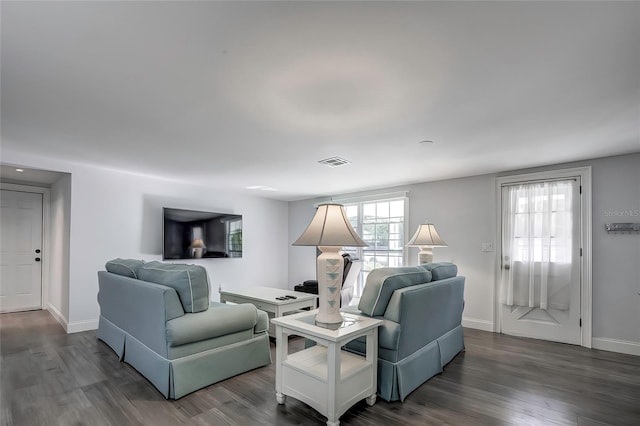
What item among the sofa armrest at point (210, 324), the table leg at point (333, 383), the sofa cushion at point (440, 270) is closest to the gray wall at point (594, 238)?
the sofa cushion at point (440, 270)

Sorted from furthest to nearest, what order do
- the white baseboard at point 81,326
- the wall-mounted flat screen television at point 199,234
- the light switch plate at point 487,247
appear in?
the wall-mounted flat screen television at point 199,234, the light switch plate at point 487,247, the white baseboard at point 81,326

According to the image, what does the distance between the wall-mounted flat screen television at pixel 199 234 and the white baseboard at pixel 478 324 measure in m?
4.12

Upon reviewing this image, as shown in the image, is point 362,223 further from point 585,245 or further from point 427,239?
point 585,245

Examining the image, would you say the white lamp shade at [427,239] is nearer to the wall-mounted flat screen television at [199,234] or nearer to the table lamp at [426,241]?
the table lamp at [426,241]

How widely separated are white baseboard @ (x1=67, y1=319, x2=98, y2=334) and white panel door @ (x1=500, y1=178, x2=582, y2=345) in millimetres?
5522

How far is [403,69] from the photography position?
74.5 inches

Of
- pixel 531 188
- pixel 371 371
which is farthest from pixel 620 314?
pixel 371 371

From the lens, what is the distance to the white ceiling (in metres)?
1.47

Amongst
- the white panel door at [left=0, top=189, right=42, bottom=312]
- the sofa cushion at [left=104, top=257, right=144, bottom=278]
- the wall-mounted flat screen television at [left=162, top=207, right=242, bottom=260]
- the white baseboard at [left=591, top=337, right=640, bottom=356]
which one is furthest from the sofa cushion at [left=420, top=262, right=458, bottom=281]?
the white panel door at [left=0, top=189, right=42, bottom=312]

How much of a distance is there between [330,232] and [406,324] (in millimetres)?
937

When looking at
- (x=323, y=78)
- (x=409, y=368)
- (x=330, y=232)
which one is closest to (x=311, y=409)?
(x=409, y=368)

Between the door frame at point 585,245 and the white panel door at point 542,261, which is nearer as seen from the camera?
the door frame at point 585,245

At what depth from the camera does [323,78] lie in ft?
6.57

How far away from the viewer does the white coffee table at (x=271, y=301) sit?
3.61m
